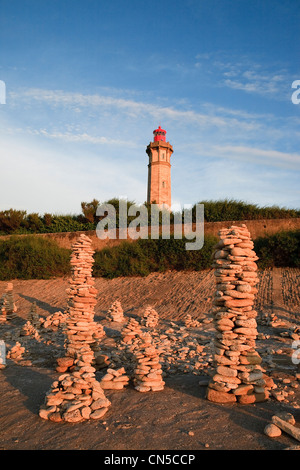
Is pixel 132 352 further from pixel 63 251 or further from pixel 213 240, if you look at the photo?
pixel 63 251

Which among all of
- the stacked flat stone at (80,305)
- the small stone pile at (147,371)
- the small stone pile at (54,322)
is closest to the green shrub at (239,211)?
the small stone pile at (54,322)

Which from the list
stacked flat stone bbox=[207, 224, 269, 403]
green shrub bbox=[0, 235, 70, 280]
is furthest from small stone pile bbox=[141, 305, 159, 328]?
green shrub bbox=[0, 235, 70, 280]

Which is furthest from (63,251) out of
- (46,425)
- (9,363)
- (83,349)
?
(46,425)

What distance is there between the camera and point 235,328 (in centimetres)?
505

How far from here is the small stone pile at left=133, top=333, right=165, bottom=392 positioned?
17.1ft

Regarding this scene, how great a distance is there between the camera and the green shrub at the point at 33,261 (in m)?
19.3

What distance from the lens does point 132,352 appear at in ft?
24.9

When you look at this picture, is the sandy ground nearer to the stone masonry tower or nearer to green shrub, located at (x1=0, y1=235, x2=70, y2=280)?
green shrub, located at (x1=0, y1=235, x2=70, y2=280)

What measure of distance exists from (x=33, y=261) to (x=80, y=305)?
1370 centimetres

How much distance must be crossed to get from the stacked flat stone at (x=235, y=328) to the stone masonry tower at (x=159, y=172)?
23380mm

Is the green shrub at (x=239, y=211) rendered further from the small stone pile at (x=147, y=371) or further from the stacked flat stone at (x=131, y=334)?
the small stone pile at (x=147, y=371)

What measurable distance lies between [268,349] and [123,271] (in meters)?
11.1

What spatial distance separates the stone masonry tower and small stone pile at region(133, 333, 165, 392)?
23357 millimetres

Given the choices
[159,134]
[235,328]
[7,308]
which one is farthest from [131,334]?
[159,134]
